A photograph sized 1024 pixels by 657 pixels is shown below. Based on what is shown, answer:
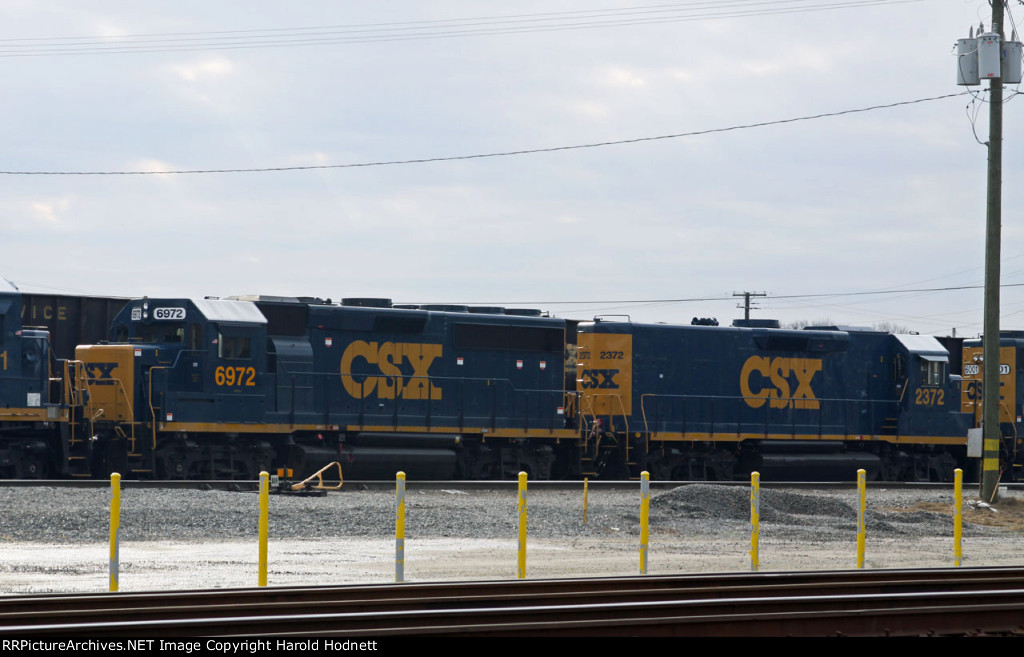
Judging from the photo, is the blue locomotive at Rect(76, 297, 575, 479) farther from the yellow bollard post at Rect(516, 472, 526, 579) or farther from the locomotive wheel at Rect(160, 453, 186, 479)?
the yellow bollard post at Rect(516, 472, 526, 579)

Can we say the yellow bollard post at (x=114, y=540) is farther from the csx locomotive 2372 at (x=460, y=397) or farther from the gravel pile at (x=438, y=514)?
the csx locomotive 2372 at (x=460, y=397)

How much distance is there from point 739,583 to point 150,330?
16148mm

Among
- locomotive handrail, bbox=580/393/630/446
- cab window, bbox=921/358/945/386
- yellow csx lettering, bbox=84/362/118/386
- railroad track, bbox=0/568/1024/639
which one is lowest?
railroad track, bbox=0/568/1024/639

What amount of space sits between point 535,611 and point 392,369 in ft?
57.5

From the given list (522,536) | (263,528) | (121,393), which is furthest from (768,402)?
(263,528)

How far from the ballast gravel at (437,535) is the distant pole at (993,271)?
161 cm

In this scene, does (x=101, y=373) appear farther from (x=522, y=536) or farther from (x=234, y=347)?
(x=522, y=536)

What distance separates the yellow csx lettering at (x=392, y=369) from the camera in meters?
25.4

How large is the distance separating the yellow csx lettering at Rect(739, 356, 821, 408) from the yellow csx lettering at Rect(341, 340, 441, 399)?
7609 millimetres

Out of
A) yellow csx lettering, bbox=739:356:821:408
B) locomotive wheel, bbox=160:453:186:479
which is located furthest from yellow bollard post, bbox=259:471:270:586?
yellow csx lettering, bbox=739:356:821:408

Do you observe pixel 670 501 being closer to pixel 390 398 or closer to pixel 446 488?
pixel 446 488

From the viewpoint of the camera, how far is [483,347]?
1044 inches

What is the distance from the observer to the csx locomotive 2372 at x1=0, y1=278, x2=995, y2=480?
23.1 meters

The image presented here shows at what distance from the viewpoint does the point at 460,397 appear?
26172 mm
